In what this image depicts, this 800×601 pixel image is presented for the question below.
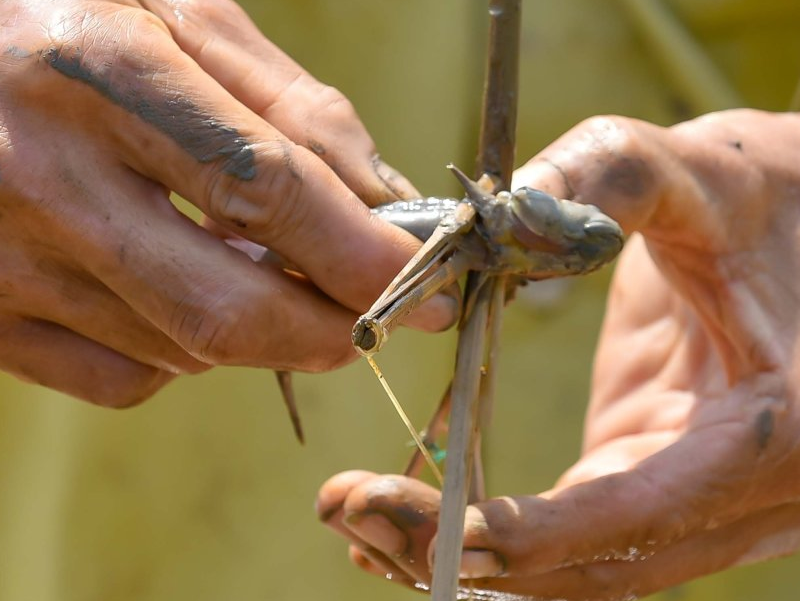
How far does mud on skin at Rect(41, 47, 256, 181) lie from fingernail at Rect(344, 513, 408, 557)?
0.74ft

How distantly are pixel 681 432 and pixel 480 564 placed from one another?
0.66ft

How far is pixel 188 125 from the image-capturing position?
1.72 feet

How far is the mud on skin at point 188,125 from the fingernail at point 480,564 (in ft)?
0.80

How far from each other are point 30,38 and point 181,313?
16cm

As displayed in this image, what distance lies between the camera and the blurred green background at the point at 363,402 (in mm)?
1056

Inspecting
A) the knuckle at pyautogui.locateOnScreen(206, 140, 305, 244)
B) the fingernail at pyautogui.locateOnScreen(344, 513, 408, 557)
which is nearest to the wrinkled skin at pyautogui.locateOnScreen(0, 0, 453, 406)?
the knuckle at pyautogui.locateOnScreen(206, 140, 305, 244)

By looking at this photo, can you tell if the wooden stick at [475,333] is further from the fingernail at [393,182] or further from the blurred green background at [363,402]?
the blurred green background at [363,402]

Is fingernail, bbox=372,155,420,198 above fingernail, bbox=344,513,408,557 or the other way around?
above

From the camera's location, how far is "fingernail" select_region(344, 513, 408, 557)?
0.64 m

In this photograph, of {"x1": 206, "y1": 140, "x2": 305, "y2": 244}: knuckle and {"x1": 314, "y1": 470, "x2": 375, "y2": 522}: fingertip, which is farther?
{"x1": 314, "y1": 470, "x2": 375, "y2": 522}: fingertip

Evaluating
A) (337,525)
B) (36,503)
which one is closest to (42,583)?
(36,503)

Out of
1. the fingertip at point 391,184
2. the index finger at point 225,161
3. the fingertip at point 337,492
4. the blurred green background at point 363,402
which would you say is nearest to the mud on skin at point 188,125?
the index finger at point 225,161

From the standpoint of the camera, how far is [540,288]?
110 centimetres

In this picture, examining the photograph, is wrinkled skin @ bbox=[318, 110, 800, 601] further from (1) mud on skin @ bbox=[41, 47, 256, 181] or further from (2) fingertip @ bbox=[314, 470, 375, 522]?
(1) mud on skin @ bbox=[41, 47, 256, 181]
